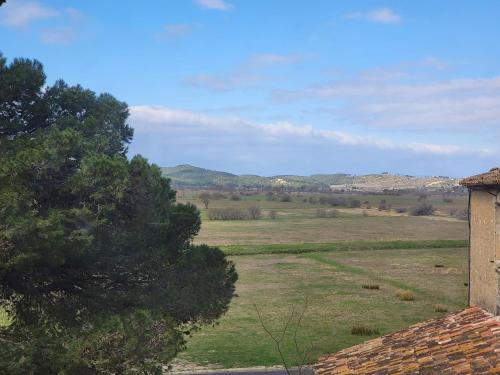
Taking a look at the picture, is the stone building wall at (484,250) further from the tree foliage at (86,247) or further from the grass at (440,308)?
the grass at (440,308)

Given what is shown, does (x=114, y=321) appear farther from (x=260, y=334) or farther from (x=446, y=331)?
(x=260, y=334)

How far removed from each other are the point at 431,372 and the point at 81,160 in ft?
24.8

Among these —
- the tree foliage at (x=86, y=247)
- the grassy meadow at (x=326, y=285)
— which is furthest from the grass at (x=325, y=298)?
the tree foliage at (x=86, y=247)

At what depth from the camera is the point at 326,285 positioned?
40.8m

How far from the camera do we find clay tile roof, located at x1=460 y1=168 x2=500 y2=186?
32.8ft

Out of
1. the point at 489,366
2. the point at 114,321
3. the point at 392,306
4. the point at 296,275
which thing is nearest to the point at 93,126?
the point at 114,321

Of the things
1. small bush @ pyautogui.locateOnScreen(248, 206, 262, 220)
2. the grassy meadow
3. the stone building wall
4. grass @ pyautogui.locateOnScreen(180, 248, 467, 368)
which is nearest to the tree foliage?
the grassy meadow

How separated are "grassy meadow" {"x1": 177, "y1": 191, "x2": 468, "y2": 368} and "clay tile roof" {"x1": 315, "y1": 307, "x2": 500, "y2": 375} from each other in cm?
172

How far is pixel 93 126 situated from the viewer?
13.3 metres

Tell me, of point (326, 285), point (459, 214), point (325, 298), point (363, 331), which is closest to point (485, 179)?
point (363, 331)

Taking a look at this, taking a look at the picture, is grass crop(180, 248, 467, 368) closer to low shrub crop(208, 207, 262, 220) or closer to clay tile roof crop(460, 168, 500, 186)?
clay tile roof crop(460, 168, 500, 186)

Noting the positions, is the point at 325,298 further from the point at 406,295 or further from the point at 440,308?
the point at 440,308

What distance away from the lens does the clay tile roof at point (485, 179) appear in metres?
9.99

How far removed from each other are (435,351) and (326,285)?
32.0 meters
